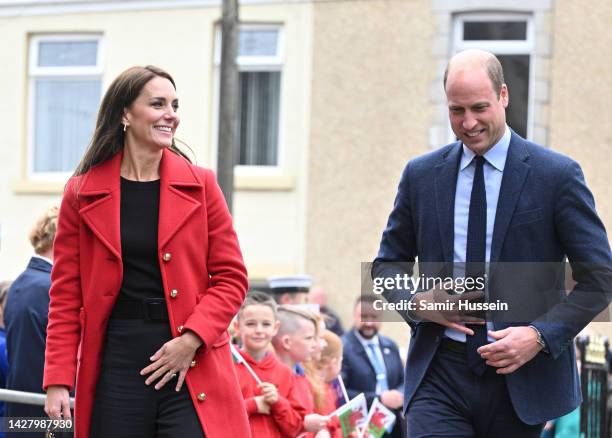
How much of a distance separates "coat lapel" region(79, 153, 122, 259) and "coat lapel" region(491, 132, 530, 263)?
140 cm

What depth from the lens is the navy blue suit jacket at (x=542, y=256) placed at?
4.79m

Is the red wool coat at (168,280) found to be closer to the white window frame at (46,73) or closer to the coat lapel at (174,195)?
the coat lapel at (174,195)

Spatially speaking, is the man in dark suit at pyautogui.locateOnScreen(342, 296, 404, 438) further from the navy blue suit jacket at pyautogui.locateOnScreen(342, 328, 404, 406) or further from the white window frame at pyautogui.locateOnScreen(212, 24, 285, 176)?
the white window frame at pyautogui.locateOnScreen(212, 24, 285, 176)

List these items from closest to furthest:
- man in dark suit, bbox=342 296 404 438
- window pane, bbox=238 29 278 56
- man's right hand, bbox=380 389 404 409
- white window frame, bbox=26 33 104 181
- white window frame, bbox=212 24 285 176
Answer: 1. man's right hand, bbox=380 389 404 409
2. man in dark suit, bbox=342 296 404 438
3. white window frame, bbox=212 24 285 176
4. window pane, bbox=238 29 278 56
5. white window frame, bbox=26 33 104 181

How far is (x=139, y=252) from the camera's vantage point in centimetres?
486

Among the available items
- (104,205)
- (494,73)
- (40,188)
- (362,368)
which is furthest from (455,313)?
(40,188)

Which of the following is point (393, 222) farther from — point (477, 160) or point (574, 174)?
point (574, 174)

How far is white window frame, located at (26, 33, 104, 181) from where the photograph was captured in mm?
18234

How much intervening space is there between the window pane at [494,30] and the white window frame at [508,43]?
0.04m

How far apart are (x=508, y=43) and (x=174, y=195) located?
11965 mm

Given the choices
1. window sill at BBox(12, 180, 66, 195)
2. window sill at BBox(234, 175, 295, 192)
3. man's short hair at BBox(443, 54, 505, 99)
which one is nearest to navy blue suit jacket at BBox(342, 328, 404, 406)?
man's short hair at BBox(443, 54, 505, 99)

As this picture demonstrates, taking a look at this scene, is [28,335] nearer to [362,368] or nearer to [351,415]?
[351,415]

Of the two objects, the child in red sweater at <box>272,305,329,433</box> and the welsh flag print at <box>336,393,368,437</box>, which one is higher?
the child in red sweater at <box>272,305,329,433</box>

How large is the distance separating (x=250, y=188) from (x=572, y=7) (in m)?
4.73
